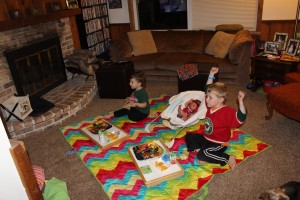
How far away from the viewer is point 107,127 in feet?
10.6

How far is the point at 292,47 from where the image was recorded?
12.9 feet

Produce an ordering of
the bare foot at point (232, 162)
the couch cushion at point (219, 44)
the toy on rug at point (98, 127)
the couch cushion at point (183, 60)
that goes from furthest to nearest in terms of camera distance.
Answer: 1. the couch cushion at point (219, 44)
2. the couch cushion at point (183, 60)
3. the toy on rug at point (98, 127)
4. the bare foot at point (232, 162)

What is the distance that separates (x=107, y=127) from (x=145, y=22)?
3.89 meters

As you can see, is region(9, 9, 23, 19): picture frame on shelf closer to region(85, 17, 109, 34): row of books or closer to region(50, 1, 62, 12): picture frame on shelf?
region(50, 1, 62, 12): picture frame on shelf

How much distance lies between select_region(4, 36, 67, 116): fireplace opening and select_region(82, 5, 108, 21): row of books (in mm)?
1472

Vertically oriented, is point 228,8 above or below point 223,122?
above

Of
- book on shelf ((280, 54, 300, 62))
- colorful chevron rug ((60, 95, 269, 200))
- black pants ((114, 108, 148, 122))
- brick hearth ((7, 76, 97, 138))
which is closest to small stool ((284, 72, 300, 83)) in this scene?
book on shelf ((280, 54, 300, 62))

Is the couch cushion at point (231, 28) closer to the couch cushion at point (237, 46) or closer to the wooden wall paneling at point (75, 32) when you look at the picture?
the couch cushion at point (237, 46)

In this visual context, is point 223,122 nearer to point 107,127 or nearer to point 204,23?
point 107,127

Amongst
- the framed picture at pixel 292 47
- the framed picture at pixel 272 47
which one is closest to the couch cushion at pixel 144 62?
the framed picture at pixel 272 47

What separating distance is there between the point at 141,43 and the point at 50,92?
1974mm

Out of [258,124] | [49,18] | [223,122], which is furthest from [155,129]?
[49,18]

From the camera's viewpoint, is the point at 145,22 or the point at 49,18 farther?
the point at 145,22

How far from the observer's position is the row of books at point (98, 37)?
6.03 meters
